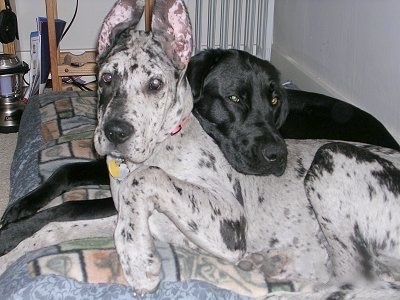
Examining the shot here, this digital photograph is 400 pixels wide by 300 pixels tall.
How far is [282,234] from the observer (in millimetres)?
2883

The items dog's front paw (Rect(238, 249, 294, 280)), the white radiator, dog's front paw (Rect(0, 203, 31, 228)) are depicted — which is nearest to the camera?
dog's front paw (Rect(238, 249, 294, 280))

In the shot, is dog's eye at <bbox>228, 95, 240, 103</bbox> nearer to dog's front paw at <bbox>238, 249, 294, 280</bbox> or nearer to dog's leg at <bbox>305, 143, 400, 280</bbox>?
dog's leg at <bbox>305, 143, 400, 280</bbox>

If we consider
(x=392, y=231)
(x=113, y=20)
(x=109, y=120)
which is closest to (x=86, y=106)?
(x=113, y=20)

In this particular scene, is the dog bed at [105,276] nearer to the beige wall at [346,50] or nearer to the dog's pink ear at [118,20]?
the dog's pink ear at [118,20]

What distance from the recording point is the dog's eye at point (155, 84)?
8.46ft

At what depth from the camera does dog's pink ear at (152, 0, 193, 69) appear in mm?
2756

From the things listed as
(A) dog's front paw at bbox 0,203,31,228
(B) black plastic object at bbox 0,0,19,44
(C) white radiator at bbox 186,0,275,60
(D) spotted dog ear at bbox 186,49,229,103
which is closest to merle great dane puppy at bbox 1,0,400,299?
(D) spotted dog ear at bbox 186,49,229,103

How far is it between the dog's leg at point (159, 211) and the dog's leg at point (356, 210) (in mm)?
466

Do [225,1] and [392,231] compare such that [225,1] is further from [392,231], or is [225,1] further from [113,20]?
[392,231]

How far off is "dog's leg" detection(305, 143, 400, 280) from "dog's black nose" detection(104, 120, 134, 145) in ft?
2.97

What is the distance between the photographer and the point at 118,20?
2.86m

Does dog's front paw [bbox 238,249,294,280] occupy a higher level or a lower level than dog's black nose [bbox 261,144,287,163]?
lower

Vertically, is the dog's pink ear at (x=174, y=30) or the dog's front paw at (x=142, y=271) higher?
the dog's pink ear at (x=174, y=30)

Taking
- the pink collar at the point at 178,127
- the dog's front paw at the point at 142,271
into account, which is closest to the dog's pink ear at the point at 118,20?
the pink collar at the point at 178,127
